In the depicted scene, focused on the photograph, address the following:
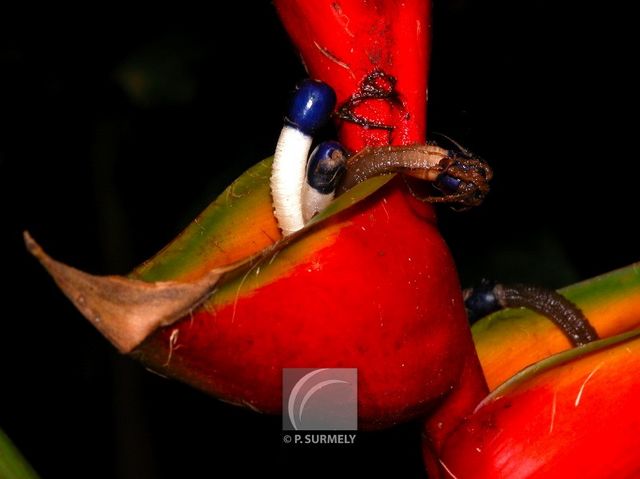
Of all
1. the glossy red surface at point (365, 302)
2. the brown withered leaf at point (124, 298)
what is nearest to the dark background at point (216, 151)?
the glossy red surface at point (365, 302)

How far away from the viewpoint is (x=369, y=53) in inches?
26.7

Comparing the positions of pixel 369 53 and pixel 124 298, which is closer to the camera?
pixel 124 298

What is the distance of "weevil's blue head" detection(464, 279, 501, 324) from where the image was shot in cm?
84

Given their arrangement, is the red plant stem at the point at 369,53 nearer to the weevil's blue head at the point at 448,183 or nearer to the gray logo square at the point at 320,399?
the weevil's blue head at the point at 448,183

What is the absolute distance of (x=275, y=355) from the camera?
1.95 feet

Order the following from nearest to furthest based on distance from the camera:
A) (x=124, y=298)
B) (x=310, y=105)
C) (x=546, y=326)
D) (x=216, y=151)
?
(x=124, y=298) → (x=310, y=105) → (x=546, y=326) → (x=216, y=151)

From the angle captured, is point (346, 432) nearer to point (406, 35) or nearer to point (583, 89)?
point (406, 35)

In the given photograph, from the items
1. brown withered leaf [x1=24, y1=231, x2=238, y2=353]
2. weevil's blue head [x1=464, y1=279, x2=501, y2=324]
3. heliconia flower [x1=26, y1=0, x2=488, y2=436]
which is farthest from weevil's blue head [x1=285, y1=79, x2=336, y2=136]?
weevil's blue head [x1=464, y1=279, x2=501, y2=324]

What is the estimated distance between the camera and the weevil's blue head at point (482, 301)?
2.77ft

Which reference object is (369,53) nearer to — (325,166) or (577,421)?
(325,166)

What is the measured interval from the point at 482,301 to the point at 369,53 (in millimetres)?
279

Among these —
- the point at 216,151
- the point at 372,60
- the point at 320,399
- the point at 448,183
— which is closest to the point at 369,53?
the point at 372,60

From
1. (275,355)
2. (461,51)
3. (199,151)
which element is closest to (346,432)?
(275,355)

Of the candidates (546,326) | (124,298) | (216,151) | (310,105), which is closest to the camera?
(124,298)
